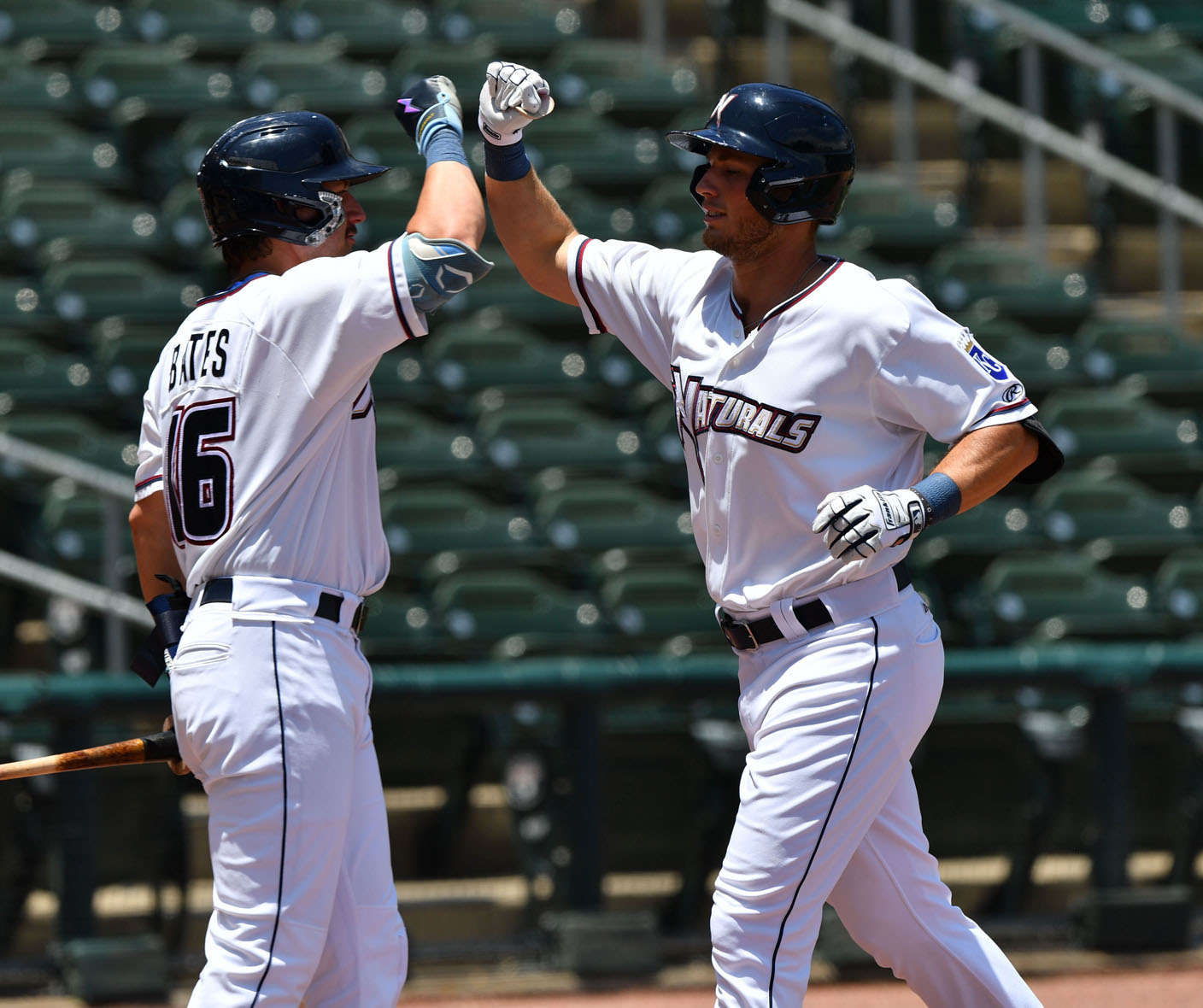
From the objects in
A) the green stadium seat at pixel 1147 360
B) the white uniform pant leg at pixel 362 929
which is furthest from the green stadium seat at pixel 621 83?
the white uniform pant leg at pixel 362 929

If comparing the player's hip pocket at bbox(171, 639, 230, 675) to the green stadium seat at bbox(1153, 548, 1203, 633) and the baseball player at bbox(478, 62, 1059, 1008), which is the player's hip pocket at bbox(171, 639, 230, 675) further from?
the green stadium seat at bbox(1153, 548, 1203, 633)

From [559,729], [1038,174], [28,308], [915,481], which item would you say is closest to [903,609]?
[915,481]

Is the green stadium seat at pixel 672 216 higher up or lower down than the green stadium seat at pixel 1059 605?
higher up

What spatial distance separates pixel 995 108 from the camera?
29.7 feet

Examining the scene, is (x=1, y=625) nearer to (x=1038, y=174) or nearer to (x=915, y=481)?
(x=915, y=481)

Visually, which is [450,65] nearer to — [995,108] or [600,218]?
[600,218]

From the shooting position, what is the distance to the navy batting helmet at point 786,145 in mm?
3188

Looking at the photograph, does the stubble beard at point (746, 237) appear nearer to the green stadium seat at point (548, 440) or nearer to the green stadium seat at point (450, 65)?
the green stadium seat at point (548, 440)

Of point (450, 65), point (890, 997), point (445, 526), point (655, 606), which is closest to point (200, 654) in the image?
point (890, 997)

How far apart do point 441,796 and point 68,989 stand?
118cm

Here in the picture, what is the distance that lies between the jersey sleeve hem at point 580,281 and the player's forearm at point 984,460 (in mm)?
799

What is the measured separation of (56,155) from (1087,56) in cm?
521

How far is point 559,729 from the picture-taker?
5.45 meters

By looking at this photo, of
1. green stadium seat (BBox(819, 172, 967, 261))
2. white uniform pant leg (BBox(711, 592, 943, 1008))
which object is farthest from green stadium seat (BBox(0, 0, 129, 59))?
white uniform pant leg (BBox(711, 592, 943, 1008))
